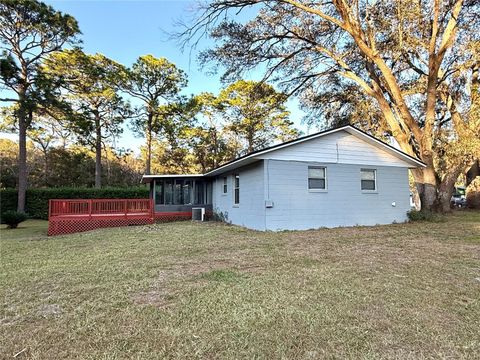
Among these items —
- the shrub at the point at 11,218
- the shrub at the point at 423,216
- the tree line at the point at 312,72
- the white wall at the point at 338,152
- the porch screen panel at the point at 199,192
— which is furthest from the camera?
the porch screen panel at the point at 199,192

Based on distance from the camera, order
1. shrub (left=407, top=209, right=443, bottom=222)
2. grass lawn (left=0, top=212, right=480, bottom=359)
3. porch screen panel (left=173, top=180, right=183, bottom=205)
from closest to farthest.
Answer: grass lawn (left=0, top=212, right=480, bottom=359)
shrub (left=407, top=209, right=443, bottom=222)
porch screen panel (left=173, top=180, right=183, bottom=205)

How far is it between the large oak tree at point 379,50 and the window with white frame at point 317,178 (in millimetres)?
5319

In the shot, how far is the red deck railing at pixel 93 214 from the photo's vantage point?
11.4m

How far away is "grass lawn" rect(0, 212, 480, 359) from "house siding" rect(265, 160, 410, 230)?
3.73 m

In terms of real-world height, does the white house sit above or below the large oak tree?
below

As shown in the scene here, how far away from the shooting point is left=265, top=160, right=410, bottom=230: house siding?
399 inches

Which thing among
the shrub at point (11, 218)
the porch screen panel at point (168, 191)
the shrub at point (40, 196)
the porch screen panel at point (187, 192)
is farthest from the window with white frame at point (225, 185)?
the shrub at point (11, 218)

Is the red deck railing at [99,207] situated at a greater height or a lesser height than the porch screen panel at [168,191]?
lesser

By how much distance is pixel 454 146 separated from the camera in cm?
1356

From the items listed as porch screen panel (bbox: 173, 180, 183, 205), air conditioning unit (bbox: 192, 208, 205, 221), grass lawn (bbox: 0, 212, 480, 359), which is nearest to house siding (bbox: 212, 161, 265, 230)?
air conditioning unit (bbox: 192, 208, 205, 221)

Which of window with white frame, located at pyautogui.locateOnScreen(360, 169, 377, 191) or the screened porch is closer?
window with white frame, located at pyautogui.locateOnScreen(360, 169, 377, 191)

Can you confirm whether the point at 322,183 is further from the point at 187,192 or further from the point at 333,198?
the point at 187,192

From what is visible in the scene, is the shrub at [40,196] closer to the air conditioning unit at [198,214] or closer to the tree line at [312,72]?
the tree line at [312,72]

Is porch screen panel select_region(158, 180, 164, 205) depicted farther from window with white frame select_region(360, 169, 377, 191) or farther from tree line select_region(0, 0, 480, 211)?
window with white frame select_region(360, 169, 377, 191)
